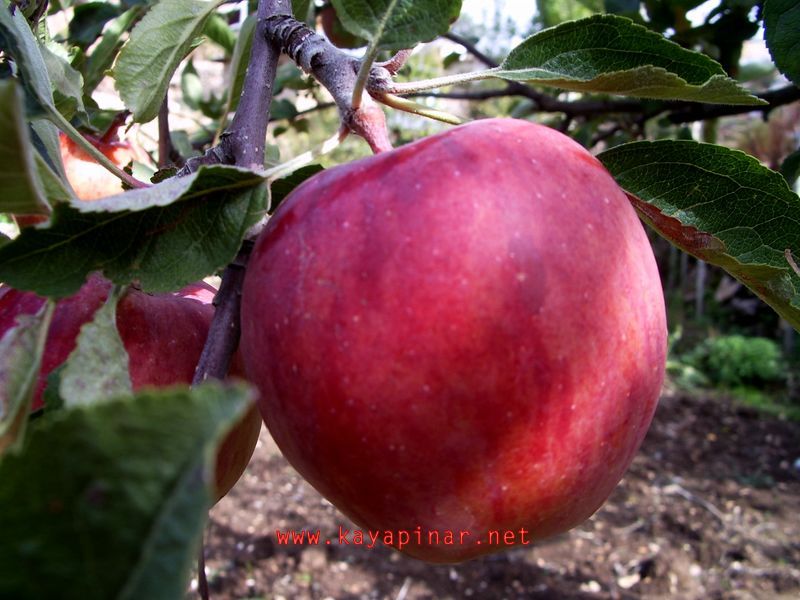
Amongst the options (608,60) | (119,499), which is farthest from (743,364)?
(119,499)

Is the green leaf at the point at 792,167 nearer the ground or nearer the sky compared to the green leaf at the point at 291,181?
nearer the ground

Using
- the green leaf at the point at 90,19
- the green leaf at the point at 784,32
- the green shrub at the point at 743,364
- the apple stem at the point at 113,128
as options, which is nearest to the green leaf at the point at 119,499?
the green leaf at the point at 784,32

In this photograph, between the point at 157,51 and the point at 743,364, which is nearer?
the point at 157,51

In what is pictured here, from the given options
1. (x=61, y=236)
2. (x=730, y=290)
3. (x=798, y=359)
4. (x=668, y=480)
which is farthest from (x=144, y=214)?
(x=730, y=290)

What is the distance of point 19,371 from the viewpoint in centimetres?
37

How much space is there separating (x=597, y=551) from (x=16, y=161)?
2.31 meters

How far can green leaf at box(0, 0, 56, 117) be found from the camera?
1.39 feet

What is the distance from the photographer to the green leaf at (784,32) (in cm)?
67

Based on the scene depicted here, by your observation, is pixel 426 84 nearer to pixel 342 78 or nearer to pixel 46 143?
pixel 342 78

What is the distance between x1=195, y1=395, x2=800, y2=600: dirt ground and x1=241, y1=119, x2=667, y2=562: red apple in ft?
5.82

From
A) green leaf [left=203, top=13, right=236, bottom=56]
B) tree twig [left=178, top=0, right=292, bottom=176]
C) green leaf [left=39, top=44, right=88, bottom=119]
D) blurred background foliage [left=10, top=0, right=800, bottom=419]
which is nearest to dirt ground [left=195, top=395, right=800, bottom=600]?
blurred background foliage [left=10, top=0, right=800, bottom=419]

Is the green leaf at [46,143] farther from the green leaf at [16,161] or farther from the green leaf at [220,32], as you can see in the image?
the green leaf at [220,32]

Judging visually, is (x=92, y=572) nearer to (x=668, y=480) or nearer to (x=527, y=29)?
(x=527, y=29)

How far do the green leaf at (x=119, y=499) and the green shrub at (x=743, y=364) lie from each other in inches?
175
